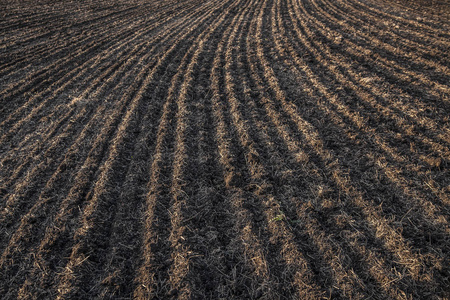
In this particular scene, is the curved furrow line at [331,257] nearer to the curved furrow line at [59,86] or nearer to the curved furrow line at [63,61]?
the curved furrow line at [59,86]

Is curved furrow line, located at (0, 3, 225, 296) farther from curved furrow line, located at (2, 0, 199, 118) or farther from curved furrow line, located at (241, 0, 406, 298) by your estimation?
curved furrow line, located at (2, 0, 199, 118)

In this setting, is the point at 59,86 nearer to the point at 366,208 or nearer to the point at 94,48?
the point at 94,48

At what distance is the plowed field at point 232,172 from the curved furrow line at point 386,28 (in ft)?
0.55

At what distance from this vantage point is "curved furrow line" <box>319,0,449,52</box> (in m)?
10.3

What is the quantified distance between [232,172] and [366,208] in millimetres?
2571

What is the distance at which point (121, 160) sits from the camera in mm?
5891

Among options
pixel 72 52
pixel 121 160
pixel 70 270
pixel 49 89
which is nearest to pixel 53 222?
pixel 70 270

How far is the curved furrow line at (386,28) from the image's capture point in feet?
33.7

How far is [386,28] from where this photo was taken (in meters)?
12.5

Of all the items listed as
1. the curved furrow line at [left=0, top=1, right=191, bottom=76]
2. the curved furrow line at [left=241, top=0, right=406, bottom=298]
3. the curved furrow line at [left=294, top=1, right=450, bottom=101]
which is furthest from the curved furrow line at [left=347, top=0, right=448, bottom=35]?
the curved furrow line at [left=0, top=1, right=191, bottom=76]

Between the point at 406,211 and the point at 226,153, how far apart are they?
3611 millimetres

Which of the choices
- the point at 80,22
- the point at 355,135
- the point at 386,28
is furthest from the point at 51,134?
the point at 386,28

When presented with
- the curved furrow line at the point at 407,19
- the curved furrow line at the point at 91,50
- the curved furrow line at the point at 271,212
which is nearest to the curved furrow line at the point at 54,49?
the curved furrow line at the point at 91,50

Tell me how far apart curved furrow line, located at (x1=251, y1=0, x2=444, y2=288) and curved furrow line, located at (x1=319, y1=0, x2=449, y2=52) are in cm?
720
